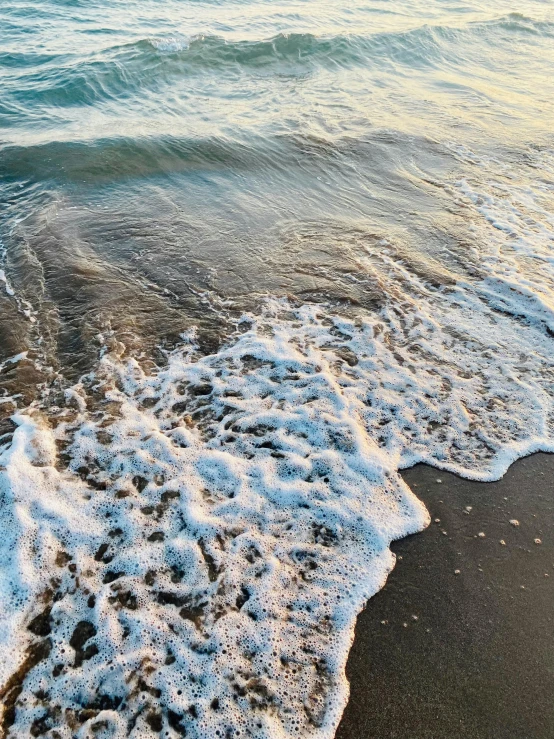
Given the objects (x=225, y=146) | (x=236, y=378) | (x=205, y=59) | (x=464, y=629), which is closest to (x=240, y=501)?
(x=236, y=378)

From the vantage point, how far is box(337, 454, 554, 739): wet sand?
251 cm

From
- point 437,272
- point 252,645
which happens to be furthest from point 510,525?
point 437,272

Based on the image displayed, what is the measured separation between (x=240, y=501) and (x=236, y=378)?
4.59 feet

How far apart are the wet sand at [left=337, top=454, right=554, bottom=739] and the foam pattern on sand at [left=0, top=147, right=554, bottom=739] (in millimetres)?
141

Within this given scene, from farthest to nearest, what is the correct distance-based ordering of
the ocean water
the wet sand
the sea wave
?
1. the sea wave
2. the ocean water
3. the wet sand

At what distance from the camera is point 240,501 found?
139 inches

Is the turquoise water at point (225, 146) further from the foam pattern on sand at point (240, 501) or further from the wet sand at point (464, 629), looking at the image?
the wet sand at point (464, 629)

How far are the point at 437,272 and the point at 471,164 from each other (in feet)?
14.4

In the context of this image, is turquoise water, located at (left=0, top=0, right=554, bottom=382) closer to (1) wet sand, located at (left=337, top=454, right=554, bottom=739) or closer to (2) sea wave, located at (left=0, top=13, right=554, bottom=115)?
(2) sea wave, located at (left=0, top=13, right=554, bottom=115)

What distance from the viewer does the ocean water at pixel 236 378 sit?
2.72 metres

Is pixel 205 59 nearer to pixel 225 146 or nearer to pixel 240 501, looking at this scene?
pixel 225 146

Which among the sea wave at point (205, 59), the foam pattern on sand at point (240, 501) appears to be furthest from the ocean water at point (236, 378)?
the sea wave at point (205, 59)

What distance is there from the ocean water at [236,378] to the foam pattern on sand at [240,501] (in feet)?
0.05

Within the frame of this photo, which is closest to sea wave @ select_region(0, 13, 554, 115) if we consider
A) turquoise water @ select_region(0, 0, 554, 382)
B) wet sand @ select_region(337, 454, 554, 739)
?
turquoise water @ select_region(0, 0, 554, 382)
